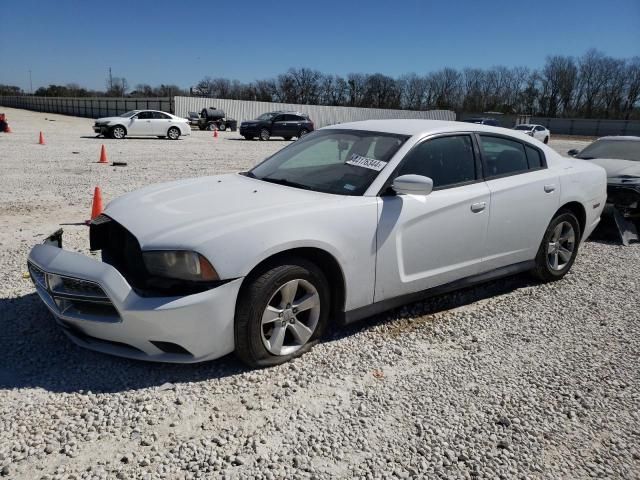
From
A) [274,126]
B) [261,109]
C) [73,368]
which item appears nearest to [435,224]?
[73,368]

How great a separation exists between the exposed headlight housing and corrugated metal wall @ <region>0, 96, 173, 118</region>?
46709 mm

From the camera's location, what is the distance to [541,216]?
4773mm

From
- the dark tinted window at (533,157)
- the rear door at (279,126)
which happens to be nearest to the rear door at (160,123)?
the rear door at (279,126)

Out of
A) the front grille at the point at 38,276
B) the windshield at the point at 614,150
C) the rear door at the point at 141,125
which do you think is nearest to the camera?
the front grille at the point at 38,276

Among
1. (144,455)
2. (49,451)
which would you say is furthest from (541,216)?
(49,451)

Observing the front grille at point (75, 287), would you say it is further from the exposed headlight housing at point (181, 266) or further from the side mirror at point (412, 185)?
the side mirror at point (412, 185)

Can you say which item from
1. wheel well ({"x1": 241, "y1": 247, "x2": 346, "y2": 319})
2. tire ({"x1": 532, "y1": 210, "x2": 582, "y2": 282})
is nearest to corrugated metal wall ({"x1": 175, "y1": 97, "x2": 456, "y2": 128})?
tire ({"x1": 532, "y1": 210, "x2": 582, "y2": 282})

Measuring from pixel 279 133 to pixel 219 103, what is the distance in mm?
22022

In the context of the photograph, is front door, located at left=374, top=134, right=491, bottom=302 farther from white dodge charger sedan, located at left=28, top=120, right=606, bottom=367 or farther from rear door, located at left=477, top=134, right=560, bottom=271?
rear door, located at left=477, top=134, right=560, bottom=271

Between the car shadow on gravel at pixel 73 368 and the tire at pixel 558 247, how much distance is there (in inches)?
127

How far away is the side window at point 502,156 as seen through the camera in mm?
4465

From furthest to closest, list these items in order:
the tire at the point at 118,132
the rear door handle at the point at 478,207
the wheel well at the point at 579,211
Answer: the tire at the point at 118,132 < the wheel well at the point at 579,211 < the rear door handle at the point at 478,207

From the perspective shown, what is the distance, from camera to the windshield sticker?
3.84 m

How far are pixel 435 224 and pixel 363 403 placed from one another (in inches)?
59.9
